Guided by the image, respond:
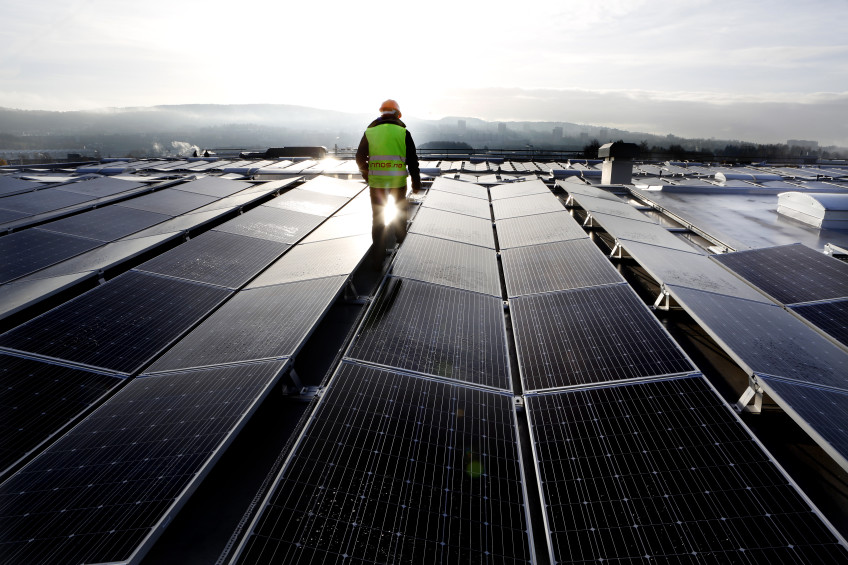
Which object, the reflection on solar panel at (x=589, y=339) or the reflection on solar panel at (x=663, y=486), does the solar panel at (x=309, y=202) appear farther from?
the reflection on solar panel at (x=663, y=486)

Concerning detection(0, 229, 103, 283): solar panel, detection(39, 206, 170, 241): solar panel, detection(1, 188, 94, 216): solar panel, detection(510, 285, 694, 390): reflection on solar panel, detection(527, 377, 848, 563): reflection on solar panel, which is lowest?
detection(527, 377, 848, 563): reflection on solar panel

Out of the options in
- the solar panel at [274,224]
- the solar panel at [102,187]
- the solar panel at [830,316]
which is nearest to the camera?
→ the solar panel at [830,316]

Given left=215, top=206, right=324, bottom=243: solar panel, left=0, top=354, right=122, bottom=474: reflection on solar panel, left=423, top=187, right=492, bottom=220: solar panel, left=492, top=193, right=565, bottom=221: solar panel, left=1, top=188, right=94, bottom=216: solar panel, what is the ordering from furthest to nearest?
left=1, top=188, right=94, bottom=216: solar panel, left=423, top=187, right=492, bottom=220: solar panel, left=492, top=193, right=565, bottom=221: solar panel, left=215, top=206, right=324, bottom=243: solar panel, left=0, top=354, right=122, bottom=474: reflection on solar panel

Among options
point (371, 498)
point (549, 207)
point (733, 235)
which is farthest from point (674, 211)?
point (371, 498)

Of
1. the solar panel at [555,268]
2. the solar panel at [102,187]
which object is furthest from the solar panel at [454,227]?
the solar panel at [102,187]

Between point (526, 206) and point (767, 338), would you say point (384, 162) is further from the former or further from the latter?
point (767, 338)

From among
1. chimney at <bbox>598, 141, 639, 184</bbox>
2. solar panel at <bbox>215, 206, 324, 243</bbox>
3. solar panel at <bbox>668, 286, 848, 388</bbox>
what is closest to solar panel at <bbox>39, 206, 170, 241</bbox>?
solar panel at <bbox>215, 206, 324, 243</bbox>

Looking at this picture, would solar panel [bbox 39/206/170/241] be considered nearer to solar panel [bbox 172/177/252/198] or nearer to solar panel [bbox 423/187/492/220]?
solar panel [bbox 172/177/252/198]
